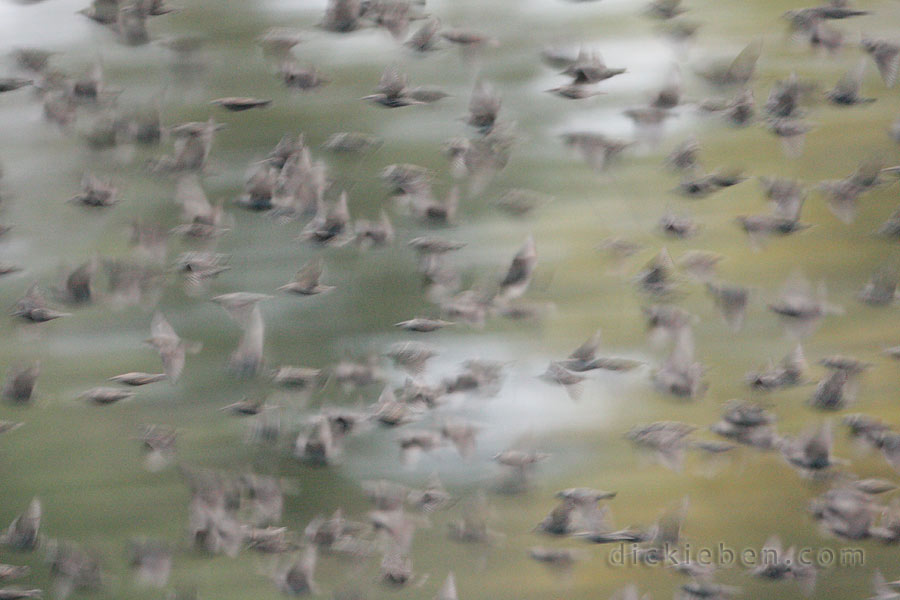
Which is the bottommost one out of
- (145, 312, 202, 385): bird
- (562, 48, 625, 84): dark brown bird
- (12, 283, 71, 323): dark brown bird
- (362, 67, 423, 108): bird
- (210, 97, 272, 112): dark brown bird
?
(145, 312, 202, 385): bird

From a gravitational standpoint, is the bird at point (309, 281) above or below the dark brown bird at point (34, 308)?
above

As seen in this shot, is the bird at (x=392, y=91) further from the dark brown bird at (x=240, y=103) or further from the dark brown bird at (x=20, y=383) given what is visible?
the dark brown bird at (x=20, y=383)

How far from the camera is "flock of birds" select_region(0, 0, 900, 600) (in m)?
0.67

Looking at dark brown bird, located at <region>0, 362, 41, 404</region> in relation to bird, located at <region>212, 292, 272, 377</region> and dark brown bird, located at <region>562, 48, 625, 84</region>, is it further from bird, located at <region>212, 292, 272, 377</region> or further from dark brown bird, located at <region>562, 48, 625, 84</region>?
dark brown bird, located at <region>562, 48, 625, 84</region>

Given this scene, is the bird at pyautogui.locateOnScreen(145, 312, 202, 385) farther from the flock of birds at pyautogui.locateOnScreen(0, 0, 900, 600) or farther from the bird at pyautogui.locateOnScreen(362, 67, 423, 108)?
the bird at pyautogui.locateOnScreen(362, 67, 423, 108)

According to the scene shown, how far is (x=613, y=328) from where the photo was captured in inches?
27.0

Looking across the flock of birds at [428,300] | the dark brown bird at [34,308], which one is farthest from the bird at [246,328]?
the dark brown bird at [34,308]

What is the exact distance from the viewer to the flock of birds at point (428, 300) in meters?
0.67

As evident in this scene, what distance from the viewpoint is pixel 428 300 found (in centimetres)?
68

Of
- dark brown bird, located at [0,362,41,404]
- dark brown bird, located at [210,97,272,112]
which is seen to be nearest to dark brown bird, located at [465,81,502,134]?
dark brown bird, located at [210,97,272,112]

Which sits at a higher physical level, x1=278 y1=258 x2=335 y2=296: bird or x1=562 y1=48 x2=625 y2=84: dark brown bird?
x1=562 y1=48 x2=625 y2=84: dark brown bird

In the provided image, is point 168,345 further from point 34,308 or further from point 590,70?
point 590,70

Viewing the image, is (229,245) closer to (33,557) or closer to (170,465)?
(170,465)

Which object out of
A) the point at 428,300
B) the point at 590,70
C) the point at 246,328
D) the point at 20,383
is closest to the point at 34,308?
the point at 20,383
